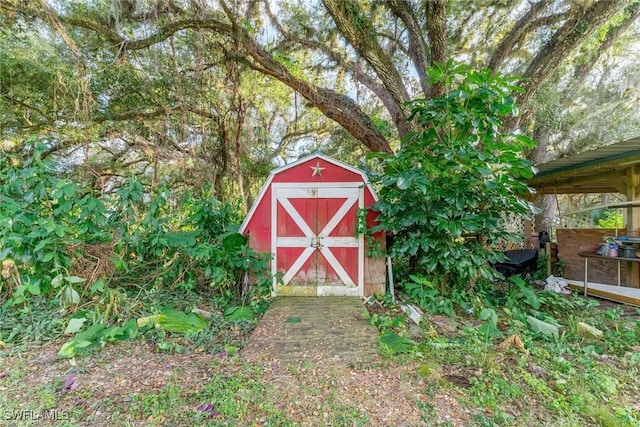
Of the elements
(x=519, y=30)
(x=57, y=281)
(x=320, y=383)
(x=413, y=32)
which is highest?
(x=519, y=30)

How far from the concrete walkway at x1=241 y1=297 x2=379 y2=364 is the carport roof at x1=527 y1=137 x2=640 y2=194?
4273 millimetres

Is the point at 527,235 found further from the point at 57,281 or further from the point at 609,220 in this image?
the point at 57,281

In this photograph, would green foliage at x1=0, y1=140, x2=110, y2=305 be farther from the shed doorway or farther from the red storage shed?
the shed doorway

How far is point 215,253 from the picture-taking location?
3861 millimetres

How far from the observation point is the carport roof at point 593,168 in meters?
4.16

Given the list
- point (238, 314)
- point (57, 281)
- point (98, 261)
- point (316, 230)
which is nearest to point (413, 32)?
point (316, 230)

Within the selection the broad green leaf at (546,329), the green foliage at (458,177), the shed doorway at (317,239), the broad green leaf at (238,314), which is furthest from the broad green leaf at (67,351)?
the broad green leaf at (546,329)

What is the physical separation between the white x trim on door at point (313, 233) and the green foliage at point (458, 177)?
608mm

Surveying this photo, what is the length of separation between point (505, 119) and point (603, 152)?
162cm

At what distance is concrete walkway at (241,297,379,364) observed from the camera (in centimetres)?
257

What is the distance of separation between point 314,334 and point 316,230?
5.40 ft

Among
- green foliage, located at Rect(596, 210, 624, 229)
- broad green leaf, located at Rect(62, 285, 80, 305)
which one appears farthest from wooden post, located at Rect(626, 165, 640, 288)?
broad green leaf, located at Rect(62, 285, 80, 305)

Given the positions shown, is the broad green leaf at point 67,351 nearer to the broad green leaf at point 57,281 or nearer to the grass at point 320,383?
the grass at point 320,383

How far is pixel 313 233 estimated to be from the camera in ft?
14.1
